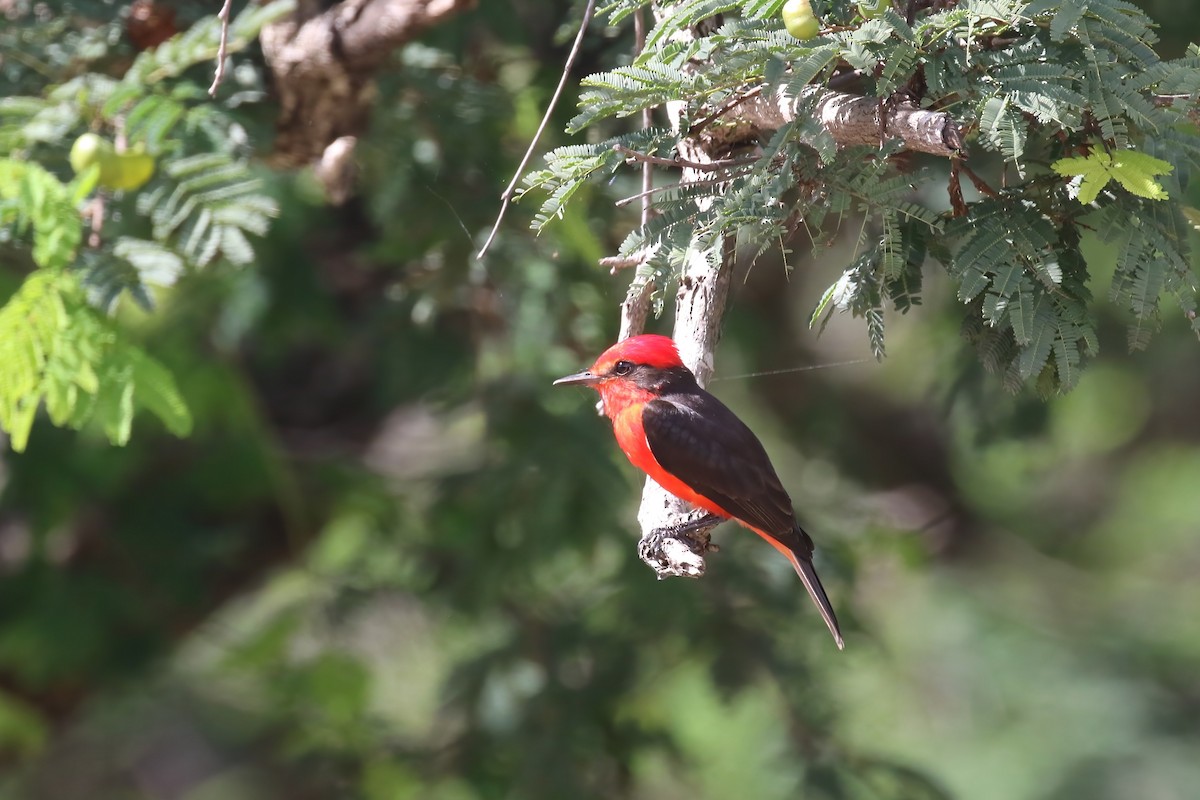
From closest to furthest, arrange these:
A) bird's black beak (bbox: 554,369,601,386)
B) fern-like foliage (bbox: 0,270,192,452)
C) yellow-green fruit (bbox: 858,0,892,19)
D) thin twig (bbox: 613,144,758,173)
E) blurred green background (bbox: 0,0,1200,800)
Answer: yellow-green fruit (bbox: 858,0,892,19) → thin twig (bbox: 613,144,758,173) → fern-like foliage (bbox: 0,270,192,452) → bird's black beak (bbox: 554,369,601,386) → blurred green background (bbox: 0,0,1200,800)

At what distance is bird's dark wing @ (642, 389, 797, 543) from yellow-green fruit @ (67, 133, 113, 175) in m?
1.50

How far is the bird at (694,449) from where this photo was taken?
124 inches

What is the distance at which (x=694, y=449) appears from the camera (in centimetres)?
324

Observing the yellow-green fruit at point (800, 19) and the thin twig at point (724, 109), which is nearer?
the yellow-green fruit at point (800, 19)

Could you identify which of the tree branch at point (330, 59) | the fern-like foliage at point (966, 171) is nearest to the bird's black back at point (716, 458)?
the fern-like foliage at point (966, 171)

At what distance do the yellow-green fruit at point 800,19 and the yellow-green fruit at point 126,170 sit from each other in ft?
6.22

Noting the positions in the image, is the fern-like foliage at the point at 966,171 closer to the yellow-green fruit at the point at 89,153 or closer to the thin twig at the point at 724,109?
the thin twig at the point at 724,109

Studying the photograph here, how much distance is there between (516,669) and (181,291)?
2035 millimetres

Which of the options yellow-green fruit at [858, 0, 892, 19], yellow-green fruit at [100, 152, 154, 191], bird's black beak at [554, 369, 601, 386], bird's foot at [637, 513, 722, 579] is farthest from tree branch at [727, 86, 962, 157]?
yellow-green fruit at [100, 152, 154, 191]

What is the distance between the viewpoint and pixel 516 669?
18.2 feet

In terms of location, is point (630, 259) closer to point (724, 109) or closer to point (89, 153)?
point (724, 109)

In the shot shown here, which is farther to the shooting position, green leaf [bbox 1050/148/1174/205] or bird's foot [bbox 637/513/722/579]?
bird's foot [bbox 637/513/722/579]

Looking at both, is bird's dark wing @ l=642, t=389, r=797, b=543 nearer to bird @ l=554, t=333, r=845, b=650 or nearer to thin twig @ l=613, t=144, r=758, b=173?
bird @ l=554, t=333, r=845, b=650

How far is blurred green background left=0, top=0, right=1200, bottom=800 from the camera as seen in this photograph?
4.96 m
